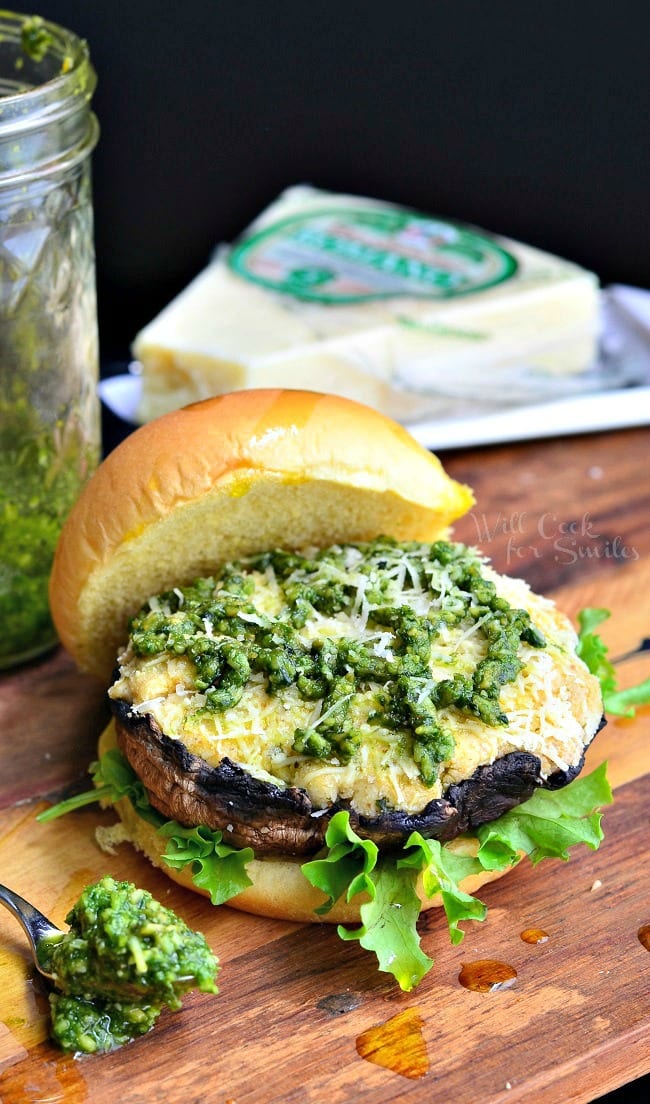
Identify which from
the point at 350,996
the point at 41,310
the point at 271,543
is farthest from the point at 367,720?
the point at 41,310

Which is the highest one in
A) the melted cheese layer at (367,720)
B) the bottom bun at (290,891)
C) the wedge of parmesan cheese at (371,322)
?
the melted cheese layer at (367,720)

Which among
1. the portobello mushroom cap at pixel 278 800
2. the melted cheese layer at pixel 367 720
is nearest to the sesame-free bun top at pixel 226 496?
the melted cheese layer at pixel 367 720

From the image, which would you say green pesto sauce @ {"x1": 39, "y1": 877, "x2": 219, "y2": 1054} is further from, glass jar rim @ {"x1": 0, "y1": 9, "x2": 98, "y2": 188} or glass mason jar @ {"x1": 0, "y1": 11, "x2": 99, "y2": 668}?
glass jar rim @ {"x1": 0, "y1": 9, "x2": 98, "y2": 188}

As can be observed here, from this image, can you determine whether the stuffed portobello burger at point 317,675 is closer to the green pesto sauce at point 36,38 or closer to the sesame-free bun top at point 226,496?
the sesame-free bun top at point 226,496

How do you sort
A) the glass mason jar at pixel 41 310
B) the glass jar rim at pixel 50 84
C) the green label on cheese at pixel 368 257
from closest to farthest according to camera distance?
1. the glass jar rim at pixel 50 84
2. the glass mason jar at pixel 41 310
3. the green label on cheese at pixel 368 257

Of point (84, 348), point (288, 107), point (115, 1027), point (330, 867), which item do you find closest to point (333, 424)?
point (84, 348)

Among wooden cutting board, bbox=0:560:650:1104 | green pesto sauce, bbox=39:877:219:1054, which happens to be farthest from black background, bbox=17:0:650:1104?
green pesto sauce, bbox=39:877:219:1054

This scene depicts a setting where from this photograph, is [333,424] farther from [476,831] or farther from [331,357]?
[331,357]
